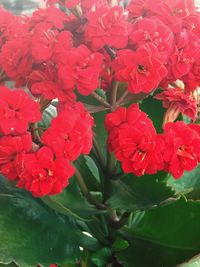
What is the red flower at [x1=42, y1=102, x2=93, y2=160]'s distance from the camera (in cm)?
37

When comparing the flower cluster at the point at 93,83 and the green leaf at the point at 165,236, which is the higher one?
the flower cluster at the point at 93,83

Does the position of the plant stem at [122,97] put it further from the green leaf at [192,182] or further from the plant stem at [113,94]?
the green leaf at [192,182]

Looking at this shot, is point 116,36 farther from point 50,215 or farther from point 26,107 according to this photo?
point 50,215

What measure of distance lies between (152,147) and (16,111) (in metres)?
0.11

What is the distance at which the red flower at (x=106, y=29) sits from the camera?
1.32ft

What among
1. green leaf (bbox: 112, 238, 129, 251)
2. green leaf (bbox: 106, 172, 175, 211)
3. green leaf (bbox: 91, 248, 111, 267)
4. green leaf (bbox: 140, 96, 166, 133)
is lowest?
green leaf (bbox: 91, 248, 111, 267)

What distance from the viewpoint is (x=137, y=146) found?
392 mm

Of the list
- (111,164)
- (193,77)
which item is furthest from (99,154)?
(193,77)

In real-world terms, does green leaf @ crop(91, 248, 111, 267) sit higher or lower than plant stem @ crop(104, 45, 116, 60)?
lower

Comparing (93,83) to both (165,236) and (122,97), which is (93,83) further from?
(165,236)

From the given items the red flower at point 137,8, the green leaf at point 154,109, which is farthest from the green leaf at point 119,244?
the red flower at point 137,8

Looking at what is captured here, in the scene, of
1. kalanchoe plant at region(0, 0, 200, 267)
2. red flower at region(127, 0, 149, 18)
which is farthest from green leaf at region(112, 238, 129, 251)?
red flower at region(127, 0, 149, 18)

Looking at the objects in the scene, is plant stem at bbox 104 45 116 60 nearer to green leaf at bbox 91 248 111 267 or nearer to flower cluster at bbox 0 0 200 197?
flower cluster at bbox 0 0 200 197

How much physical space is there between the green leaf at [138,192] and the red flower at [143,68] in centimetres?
9
